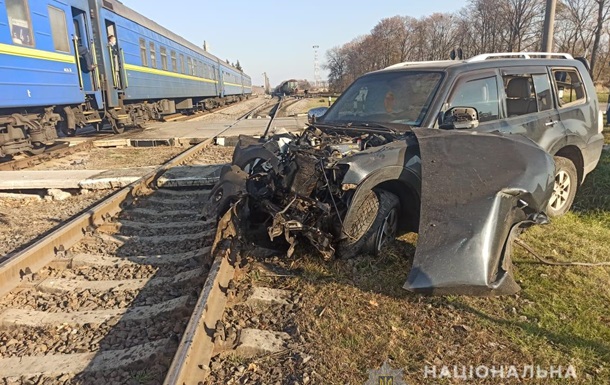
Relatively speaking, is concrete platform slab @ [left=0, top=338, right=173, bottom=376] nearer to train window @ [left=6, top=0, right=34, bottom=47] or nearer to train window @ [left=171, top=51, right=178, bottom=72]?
train window @ [left=6, top=0, right=34, bottom=47]

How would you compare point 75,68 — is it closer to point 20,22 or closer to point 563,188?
point 20,22

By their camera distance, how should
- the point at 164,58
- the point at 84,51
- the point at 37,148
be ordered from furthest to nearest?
the point at 164,58, the point at 84,51, the point at 37,148

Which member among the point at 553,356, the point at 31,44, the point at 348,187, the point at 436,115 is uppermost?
the point at 31,44

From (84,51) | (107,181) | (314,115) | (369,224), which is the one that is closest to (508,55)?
(314,115)

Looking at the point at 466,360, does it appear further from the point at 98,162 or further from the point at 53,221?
the point at 98,162

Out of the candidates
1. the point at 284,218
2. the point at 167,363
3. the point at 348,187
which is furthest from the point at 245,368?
the point at 348,187

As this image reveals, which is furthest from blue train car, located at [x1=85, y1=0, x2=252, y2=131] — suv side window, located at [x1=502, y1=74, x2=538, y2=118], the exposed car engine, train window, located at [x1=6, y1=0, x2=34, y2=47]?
suv side window, located at [x1=502, y1=74, x2=538, y2=118]

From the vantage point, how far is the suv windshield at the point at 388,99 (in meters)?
4.51

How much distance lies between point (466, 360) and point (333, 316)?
3.10 ft

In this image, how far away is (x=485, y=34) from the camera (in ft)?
174

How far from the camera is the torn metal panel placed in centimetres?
303

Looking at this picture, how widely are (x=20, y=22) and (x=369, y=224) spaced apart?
29.9 ft

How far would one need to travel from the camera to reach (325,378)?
2.53 meters

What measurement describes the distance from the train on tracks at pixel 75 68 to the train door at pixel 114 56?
29mm
